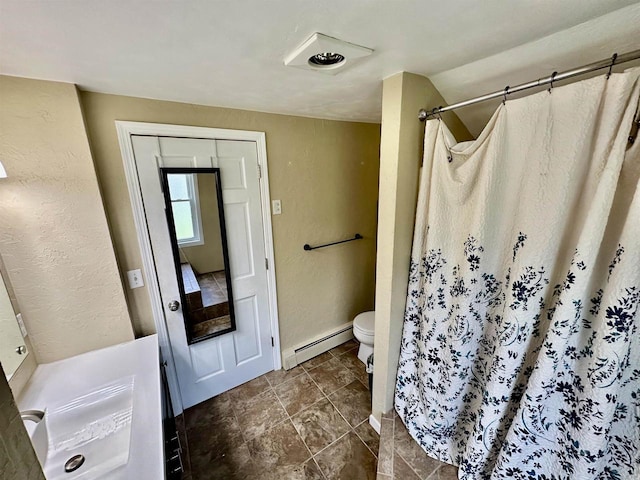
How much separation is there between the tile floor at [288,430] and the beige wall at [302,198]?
429mm

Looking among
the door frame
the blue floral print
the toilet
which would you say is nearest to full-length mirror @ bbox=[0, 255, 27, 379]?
the door frame

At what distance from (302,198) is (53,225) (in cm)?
145

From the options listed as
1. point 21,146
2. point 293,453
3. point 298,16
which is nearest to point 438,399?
point 293,453

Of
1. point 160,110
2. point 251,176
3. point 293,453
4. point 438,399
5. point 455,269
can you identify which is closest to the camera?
point 455,269

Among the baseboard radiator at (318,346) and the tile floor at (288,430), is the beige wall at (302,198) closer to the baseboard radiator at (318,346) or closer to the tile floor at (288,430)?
the baseboard radiator at (318,346)

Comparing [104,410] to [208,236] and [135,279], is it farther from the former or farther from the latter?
[208,236]

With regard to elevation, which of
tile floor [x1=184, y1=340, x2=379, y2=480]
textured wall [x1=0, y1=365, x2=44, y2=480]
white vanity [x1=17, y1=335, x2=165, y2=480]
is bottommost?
tile floor [x1=184, y1=340, x2=379, y2=480]

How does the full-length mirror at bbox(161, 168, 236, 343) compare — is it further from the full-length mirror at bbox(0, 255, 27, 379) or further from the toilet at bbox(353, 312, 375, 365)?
the toilet at bbox(353, 312, 375, 365)

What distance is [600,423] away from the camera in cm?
85

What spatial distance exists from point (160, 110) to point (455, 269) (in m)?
1.83

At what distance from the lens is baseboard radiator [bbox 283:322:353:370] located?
7.52 feet

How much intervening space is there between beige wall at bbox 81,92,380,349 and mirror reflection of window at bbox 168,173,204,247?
0.77ft

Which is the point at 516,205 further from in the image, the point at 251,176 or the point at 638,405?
the point at 251,176

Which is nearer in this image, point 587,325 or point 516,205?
point 587,325
